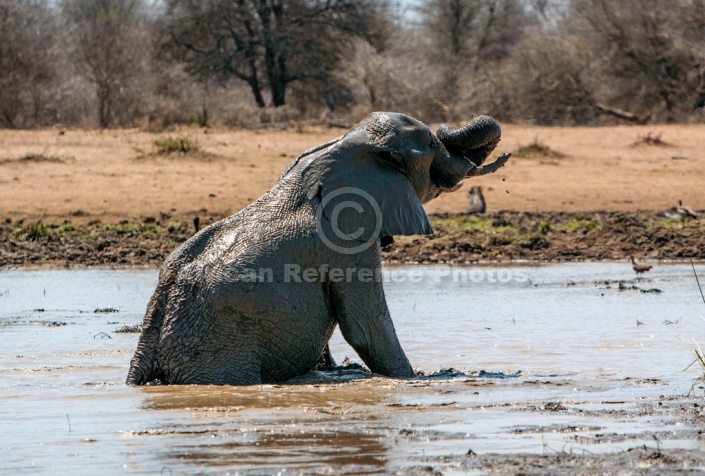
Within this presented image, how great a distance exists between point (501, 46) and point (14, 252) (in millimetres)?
23580

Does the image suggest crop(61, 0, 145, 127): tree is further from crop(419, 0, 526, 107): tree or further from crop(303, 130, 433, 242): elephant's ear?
crop(303, 130, 433, 242): elephant's ear

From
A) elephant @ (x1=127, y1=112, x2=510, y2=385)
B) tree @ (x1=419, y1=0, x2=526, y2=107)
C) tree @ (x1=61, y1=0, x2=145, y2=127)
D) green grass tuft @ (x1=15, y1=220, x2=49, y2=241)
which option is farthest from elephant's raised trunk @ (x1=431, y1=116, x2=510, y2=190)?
tree @ (x1=419, y1=0, x2=526, y2=107)

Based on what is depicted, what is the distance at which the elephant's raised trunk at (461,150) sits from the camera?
6711 millimetres

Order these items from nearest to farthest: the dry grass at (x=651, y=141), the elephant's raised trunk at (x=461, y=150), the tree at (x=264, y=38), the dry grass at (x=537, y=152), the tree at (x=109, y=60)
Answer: the elephant's raised trunk at (x=461, y=150) < the dry grass at (x=537, y=152) < the dry grass at (x=651, y=141) < the tree at (x=109, y=60) < the tree at (x=264, y=38)

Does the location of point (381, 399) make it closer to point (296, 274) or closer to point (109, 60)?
point (296, 274)

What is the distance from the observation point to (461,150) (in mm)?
6855

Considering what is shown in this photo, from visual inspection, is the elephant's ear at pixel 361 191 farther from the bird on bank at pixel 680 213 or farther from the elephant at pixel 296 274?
the bird on bank at pixel 680 213

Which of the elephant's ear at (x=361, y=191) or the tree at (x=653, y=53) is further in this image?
the tree at (x=653, y=53)

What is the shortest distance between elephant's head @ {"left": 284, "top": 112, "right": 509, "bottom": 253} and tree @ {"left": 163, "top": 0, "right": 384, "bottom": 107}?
22.4 metres

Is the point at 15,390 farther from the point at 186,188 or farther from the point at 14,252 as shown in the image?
the point at 186,188

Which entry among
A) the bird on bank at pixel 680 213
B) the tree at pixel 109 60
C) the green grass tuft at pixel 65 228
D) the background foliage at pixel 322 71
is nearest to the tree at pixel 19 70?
the background foliage at pixel 322 71

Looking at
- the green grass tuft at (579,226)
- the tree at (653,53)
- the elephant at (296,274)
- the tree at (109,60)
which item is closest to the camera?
the elephant at (296,274)

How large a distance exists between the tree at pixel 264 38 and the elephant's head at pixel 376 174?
73.6 feet

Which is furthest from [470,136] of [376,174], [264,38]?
[264,38]
